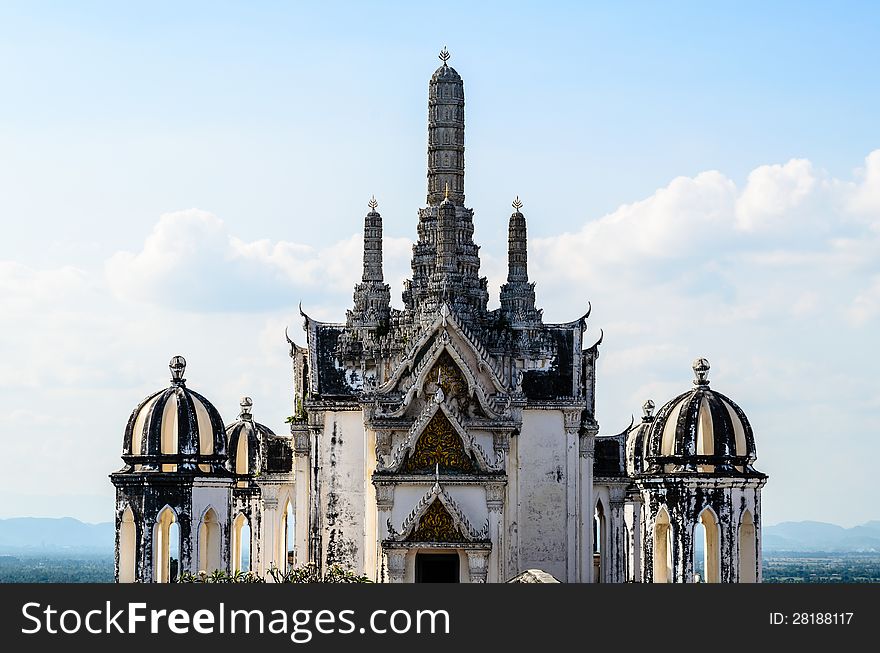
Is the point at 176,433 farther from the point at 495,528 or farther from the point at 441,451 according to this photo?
the point at 495,528

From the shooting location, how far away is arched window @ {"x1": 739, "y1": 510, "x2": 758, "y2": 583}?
144ft

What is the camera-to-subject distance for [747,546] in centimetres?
4406

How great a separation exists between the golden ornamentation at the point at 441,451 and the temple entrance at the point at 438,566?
7.08ft

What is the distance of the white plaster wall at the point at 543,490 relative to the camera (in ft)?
163

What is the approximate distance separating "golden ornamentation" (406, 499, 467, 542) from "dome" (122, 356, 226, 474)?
525 cm

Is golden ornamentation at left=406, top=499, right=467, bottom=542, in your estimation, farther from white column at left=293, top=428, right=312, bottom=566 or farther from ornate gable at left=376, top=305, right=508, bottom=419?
white column at left=293, top=428, right=312, bottom=566

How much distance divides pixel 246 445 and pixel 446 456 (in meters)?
10.6

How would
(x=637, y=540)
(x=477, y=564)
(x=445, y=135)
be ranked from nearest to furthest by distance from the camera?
(x=477, y=564), (x=445, y=135), (x=637, y=540)

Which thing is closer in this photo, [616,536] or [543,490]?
[543,490]

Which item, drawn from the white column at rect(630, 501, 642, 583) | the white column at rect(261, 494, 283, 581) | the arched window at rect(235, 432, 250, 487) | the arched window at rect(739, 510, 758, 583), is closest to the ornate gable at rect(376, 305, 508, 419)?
the arched window at rect(739, 510, 758, 583)

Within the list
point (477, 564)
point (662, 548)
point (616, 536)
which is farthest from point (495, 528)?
point (616, 536)
